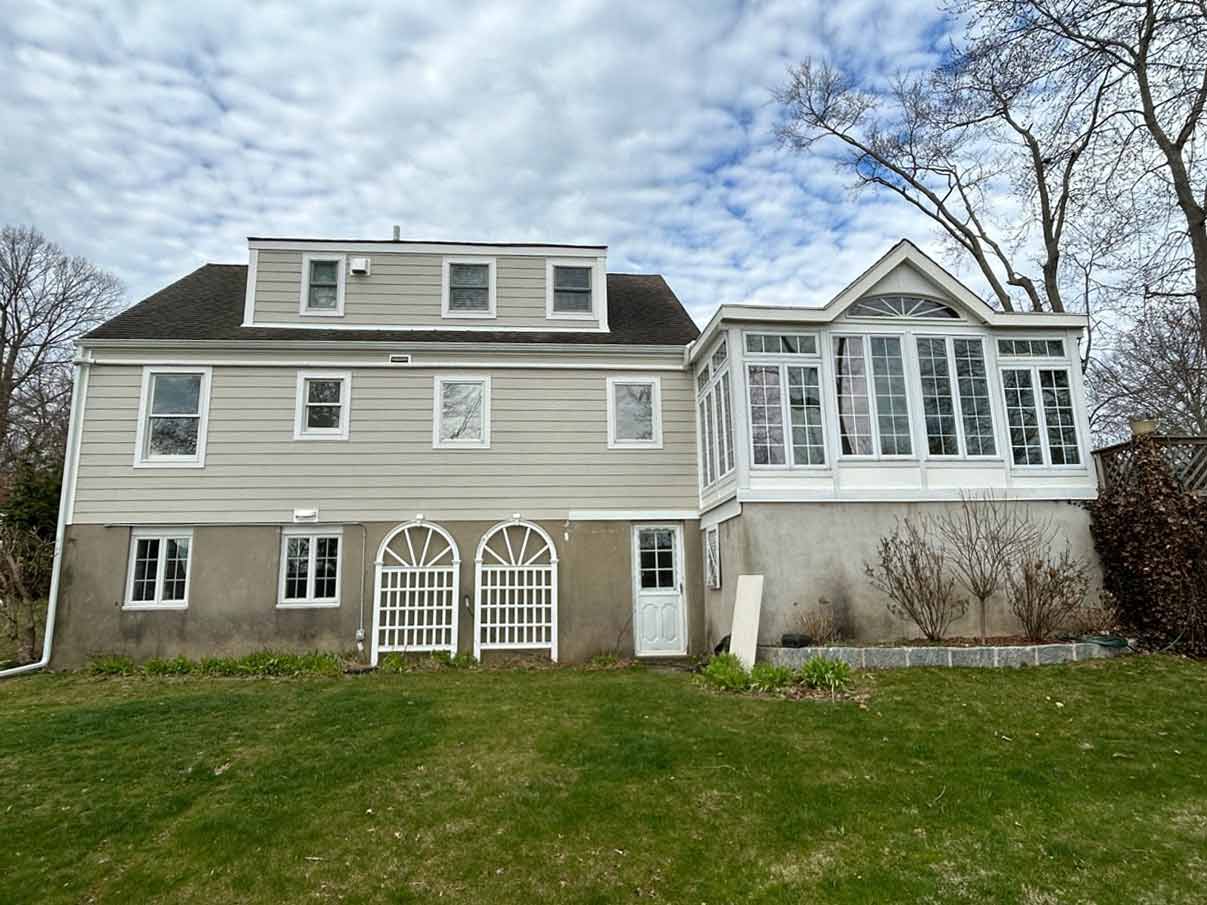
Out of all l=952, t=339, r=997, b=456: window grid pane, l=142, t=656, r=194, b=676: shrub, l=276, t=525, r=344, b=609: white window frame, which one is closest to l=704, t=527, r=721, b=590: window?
l=952, t=339, r=997, b=456: window grid pane

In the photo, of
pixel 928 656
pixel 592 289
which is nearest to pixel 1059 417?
pixel 928 656

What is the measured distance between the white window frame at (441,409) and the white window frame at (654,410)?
6.98 ft

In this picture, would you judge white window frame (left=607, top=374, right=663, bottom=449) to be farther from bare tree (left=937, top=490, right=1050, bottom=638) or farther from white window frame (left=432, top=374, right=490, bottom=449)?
bare tree (left=937, top=490, right=1050, bottom=638)

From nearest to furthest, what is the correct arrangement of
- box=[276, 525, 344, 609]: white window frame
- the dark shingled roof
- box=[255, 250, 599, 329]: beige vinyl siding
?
box=[276, 525, 344, 609]: white window frame → the dark shingled roof → box=[255, 250, 599, 329]: beige vinyl siding

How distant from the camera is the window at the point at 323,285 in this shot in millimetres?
12820

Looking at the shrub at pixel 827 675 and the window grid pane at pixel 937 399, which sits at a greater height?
the window grid pane at pixel 937 399

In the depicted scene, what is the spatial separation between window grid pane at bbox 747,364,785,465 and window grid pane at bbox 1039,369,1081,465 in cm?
426

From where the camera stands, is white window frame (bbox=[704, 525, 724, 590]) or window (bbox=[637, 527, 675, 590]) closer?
white window frame (bbox=[704, 525, 724, 590])

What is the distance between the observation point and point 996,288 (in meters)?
17.8

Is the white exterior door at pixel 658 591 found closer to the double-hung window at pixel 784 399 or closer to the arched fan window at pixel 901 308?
the double-hung window at pixel 784 399

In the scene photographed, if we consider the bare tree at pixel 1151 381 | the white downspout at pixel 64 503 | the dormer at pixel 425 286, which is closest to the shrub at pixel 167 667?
the white downspout at pixel 64 503

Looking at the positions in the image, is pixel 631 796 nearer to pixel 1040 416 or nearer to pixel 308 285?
pixel 1040 416

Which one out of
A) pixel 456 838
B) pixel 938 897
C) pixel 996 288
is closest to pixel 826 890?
pixel 938 897

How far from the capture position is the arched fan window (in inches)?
423
